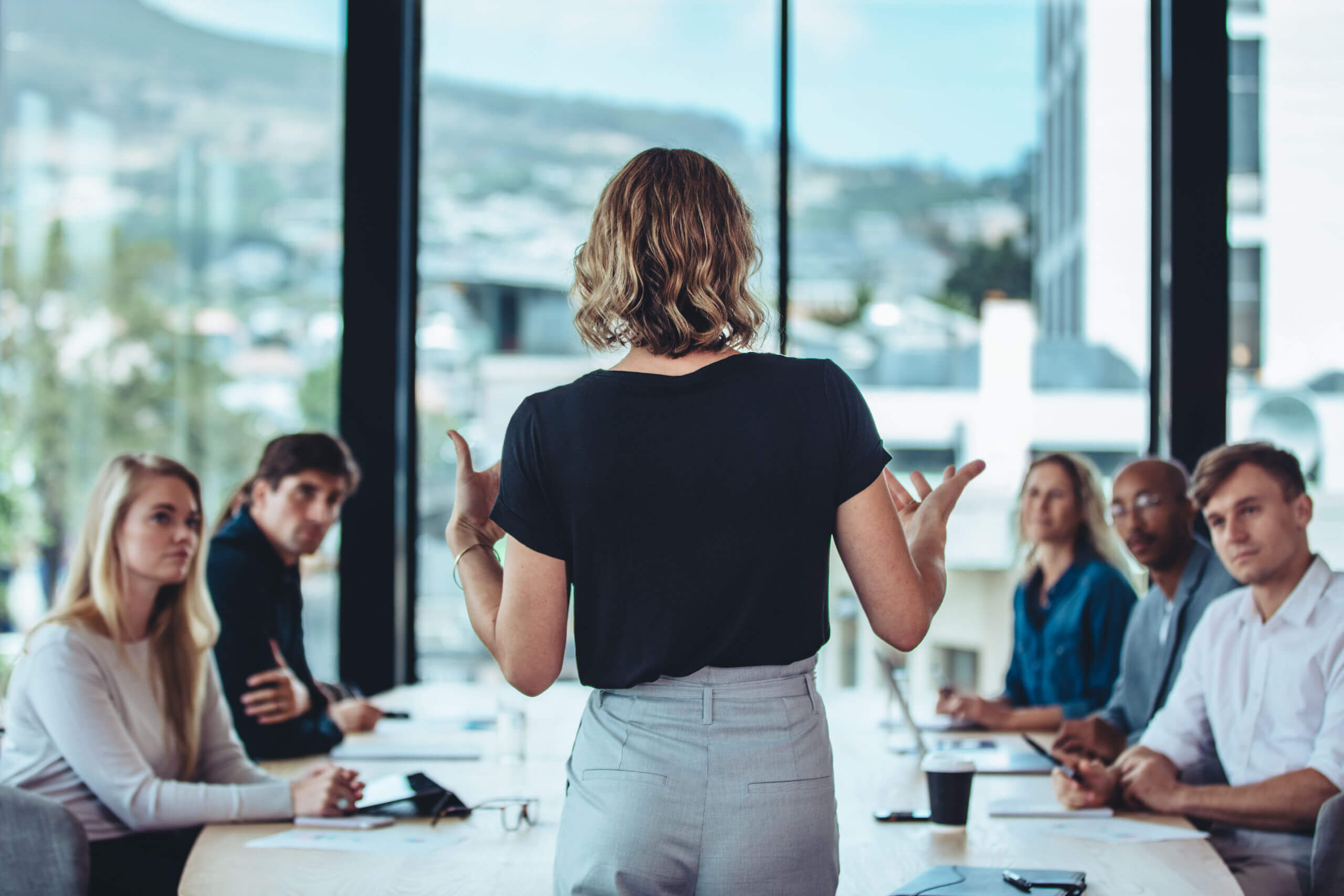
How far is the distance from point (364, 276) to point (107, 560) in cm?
202

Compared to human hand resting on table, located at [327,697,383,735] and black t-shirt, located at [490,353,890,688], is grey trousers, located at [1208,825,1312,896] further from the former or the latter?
human hand resting on table, located at [327,697,383,735]

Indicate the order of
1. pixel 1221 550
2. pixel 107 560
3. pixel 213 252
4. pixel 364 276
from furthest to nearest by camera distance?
pixel 213 252 < pixel 364 276 < pixel 1221 550 < pixel 107 560

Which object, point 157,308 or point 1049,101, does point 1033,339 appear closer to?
point 1049,101

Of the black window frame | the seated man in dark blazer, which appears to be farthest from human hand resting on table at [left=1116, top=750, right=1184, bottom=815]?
the black window frame

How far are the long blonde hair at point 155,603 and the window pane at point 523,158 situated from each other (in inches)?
73.4

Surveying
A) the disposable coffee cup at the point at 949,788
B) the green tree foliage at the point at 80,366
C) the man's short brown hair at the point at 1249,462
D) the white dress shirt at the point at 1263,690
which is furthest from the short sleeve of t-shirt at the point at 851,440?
the green tree foliage at the point at 80,366

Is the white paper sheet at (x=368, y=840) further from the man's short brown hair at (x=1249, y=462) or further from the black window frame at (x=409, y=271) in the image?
the black window frame at (x=409, y=271)

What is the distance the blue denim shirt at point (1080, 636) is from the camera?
327cm

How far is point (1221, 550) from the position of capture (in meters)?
2.46

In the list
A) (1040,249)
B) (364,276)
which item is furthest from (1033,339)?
(364,276)

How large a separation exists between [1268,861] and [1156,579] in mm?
1024

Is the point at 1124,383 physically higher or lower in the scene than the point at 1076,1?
lower

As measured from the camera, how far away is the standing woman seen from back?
126 cm

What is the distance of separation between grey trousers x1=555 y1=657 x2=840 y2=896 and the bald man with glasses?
178 cm
